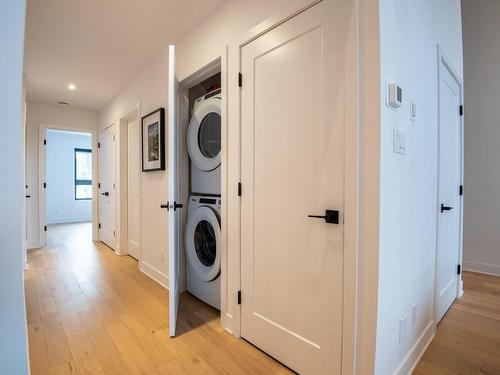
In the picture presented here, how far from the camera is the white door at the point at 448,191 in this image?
1.93 m

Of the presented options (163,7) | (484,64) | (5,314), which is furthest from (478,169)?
(5,314)

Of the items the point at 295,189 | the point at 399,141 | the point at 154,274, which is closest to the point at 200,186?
the point at 295,189

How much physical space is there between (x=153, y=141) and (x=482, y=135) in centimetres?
386

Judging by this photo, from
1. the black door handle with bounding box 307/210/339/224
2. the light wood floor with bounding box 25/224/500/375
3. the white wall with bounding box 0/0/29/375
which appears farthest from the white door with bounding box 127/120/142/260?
the white wall with bounding box 0/0/29/375

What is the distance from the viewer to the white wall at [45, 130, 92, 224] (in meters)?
7.01

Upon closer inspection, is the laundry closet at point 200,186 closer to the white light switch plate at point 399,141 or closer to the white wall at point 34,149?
the white light switch plate at point 399,141

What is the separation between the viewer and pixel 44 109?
437 cm

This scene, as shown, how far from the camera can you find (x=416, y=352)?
1.51 metres

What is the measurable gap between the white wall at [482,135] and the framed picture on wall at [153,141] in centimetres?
361

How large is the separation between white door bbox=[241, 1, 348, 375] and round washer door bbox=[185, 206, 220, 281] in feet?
1.42

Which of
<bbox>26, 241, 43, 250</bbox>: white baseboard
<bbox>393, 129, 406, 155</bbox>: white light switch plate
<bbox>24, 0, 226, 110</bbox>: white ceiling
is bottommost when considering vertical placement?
<bbox>26, 241, 43, 250</bbox>: white baseboard

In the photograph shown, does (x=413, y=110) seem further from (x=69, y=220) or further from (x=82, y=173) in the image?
(x=69, y=220)

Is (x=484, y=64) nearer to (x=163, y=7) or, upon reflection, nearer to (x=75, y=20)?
(x=163, y=7)

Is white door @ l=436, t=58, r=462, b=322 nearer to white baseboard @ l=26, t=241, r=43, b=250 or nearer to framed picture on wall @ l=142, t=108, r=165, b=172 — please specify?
framed picture on wall @ l=142, t=108, r=165, b=172
